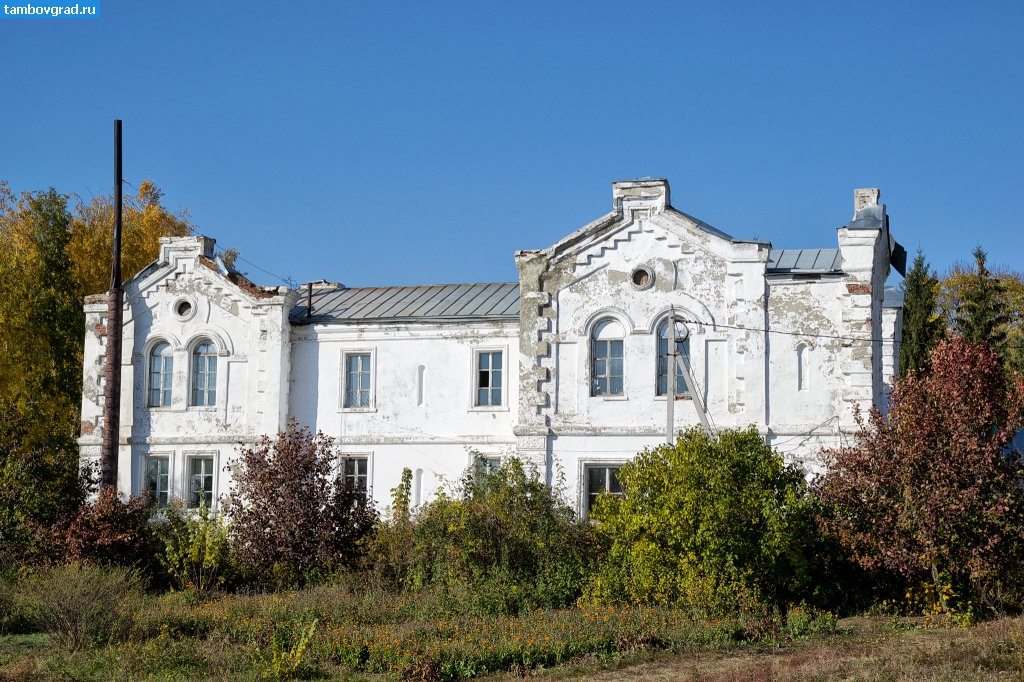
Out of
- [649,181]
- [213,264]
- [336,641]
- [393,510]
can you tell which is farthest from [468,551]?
[213,264]

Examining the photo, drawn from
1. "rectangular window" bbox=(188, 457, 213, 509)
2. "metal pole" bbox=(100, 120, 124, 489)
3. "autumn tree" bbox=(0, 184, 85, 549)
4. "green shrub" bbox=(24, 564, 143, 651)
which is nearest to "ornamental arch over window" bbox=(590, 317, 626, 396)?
"rectangular window" bbox=(188, 457, 213, 509)

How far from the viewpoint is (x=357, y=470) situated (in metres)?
26.8

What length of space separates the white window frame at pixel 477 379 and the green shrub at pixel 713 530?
19.7ft

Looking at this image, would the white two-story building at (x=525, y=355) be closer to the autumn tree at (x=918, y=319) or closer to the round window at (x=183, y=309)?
the round window at (x=183, y=309)

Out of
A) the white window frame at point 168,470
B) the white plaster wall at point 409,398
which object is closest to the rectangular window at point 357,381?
the white plaster wall at point 409,398

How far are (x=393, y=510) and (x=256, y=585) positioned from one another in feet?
10.8

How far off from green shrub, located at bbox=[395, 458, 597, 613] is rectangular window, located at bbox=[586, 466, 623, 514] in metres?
1.98

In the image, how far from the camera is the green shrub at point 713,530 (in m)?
19.3

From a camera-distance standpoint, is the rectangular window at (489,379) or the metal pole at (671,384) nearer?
the metal pole at (671,384)

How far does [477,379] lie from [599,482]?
12.4 feet

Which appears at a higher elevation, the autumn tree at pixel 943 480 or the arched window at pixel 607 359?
the arched window at pixel 607 359

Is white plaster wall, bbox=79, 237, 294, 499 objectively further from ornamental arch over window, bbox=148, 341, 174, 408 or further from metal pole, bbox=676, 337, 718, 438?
metal pole, bbox=676, 337, 718, 438

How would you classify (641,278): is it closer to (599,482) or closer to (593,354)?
(593,354)

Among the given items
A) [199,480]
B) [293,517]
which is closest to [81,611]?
[293,517]
